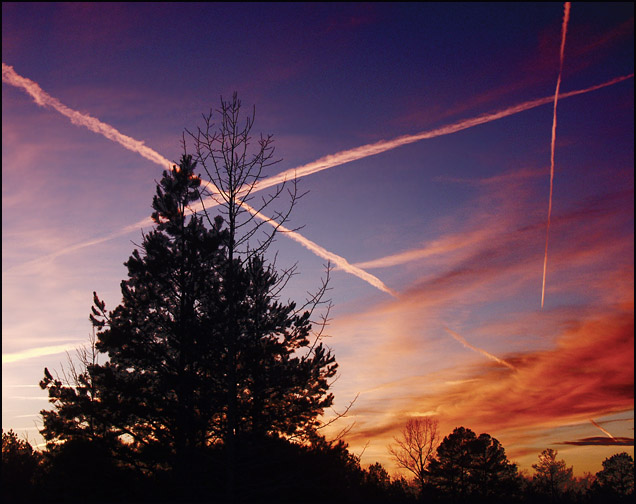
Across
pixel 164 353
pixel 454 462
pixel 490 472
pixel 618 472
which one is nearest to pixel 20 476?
pixel 164 353

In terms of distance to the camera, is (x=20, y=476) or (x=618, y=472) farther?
(x=618, y=472)

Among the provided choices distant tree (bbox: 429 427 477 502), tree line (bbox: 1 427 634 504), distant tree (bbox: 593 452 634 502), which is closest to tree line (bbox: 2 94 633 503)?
tree line (bbox: 1 427 634 504)

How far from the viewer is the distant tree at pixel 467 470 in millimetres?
45656

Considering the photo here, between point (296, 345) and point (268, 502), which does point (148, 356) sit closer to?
point (296, 345)

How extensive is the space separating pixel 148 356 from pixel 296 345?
4879 mm

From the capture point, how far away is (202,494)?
433 inches

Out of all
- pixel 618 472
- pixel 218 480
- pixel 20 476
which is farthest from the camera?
pixel 618 472

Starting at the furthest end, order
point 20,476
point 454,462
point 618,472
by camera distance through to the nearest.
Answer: point 618,472 < point 454,462 < point 20,476

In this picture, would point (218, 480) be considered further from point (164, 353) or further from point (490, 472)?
point (490, 472)

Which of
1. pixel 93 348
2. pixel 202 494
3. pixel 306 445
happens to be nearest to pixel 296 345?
pixel 306 445

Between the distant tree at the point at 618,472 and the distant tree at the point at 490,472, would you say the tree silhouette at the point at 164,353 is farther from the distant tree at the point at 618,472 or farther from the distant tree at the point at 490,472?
the distant tree at the point at 618,472

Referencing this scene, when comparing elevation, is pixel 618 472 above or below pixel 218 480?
below

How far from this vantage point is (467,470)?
A: 46.4 metres

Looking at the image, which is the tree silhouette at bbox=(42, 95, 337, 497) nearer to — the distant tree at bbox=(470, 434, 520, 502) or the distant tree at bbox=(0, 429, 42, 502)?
the distant tree at bbox=(0, 429, 42, 502)
